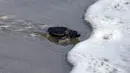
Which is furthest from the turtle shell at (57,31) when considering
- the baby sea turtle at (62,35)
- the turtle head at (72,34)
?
the turtle head at (72,34)

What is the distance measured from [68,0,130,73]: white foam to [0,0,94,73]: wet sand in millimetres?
232

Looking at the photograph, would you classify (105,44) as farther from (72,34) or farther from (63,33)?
(63,33)

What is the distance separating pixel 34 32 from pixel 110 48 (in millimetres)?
1849

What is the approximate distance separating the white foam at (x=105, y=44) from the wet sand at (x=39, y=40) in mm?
232

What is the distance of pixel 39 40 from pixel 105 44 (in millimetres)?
1532

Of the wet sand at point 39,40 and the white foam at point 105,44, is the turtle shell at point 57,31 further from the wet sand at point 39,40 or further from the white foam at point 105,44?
the white foam at point 105,44

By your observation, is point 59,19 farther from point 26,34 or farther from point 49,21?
point 26,34

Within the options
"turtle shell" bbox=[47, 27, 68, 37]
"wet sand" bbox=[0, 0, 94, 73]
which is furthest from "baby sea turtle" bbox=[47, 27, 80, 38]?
"wet sand" bbox=[0, 0, 94, 73]

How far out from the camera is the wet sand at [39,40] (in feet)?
21.8

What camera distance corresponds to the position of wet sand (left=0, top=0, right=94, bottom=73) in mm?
6645

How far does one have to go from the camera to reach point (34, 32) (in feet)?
26.8

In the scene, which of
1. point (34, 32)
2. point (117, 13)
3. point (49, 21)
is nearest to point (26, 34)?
point (34, 32)

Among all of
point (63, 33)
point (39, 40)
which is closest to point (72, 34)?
point (63, 33)

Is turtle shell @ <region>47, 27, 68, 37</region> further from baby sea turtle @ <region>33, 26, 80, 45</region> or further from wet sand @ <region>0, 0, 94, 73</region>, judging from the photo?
wet sand @ <region>0, 0, 94, 73</region>
